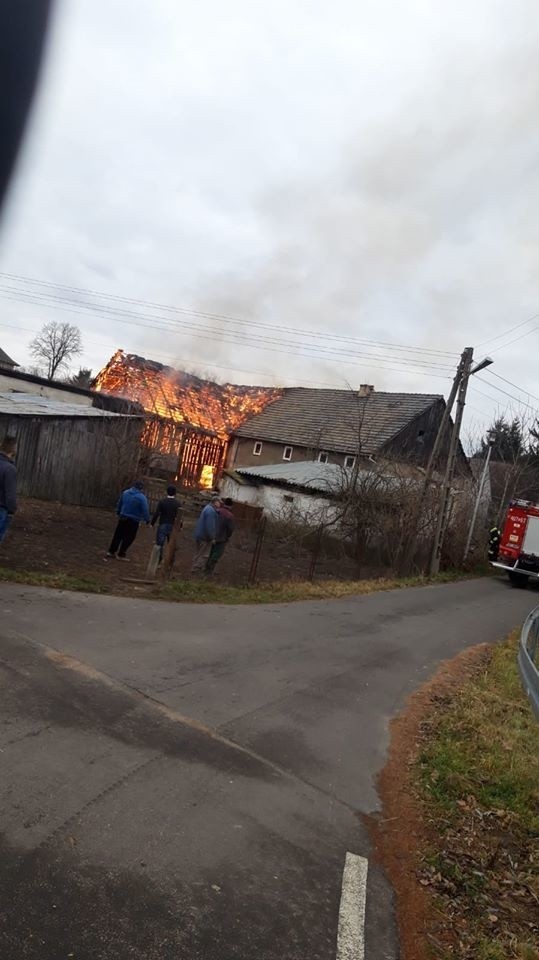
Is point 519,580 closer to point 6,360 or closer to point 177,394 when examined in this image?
point 177,394

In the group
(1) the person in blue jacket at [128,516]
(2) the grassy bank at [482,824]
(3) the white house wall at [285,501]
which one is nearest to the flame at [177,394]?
(3) the white house wall at [285,501]

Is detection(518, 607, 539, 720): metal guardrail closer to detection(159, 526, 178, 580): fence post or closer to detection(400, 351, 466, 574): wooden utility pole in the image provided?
detection(159, 526, 178, 580): fence post

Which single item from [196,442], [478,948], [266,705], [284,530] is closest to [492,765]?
[266,705]

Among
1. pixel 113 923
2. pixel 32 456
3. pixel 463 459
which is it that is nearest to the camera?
pixel 113 923

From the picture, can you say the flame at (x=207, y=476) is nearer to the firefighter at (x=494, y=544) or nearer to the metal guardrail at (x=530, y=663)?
the firefighter at (x=494, y=544)

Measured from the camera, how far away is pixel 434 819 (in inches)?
170

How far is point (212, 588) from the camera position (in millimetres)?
10391

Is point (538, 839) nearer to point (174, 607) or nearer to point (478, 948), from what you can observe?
point (478, 948)

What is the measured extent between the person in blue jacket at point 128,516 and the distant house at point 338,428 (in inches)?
699

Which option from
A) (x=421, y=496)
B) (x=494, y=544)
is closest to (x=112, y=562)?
(x=421, y=496)

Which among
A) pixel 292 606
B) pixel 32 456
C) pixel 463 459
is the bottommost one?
pixel 292 606

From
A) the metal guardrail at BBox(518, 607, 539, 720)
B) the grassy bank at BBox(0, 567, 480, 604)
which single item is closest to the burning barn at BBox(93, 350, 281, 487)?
the grassy bank at BBox(0, 567, 480, 604)

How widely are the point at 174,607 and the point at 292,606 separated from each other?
2.78 metres

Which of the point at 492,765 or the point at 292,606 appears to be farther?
the point at 292,606
